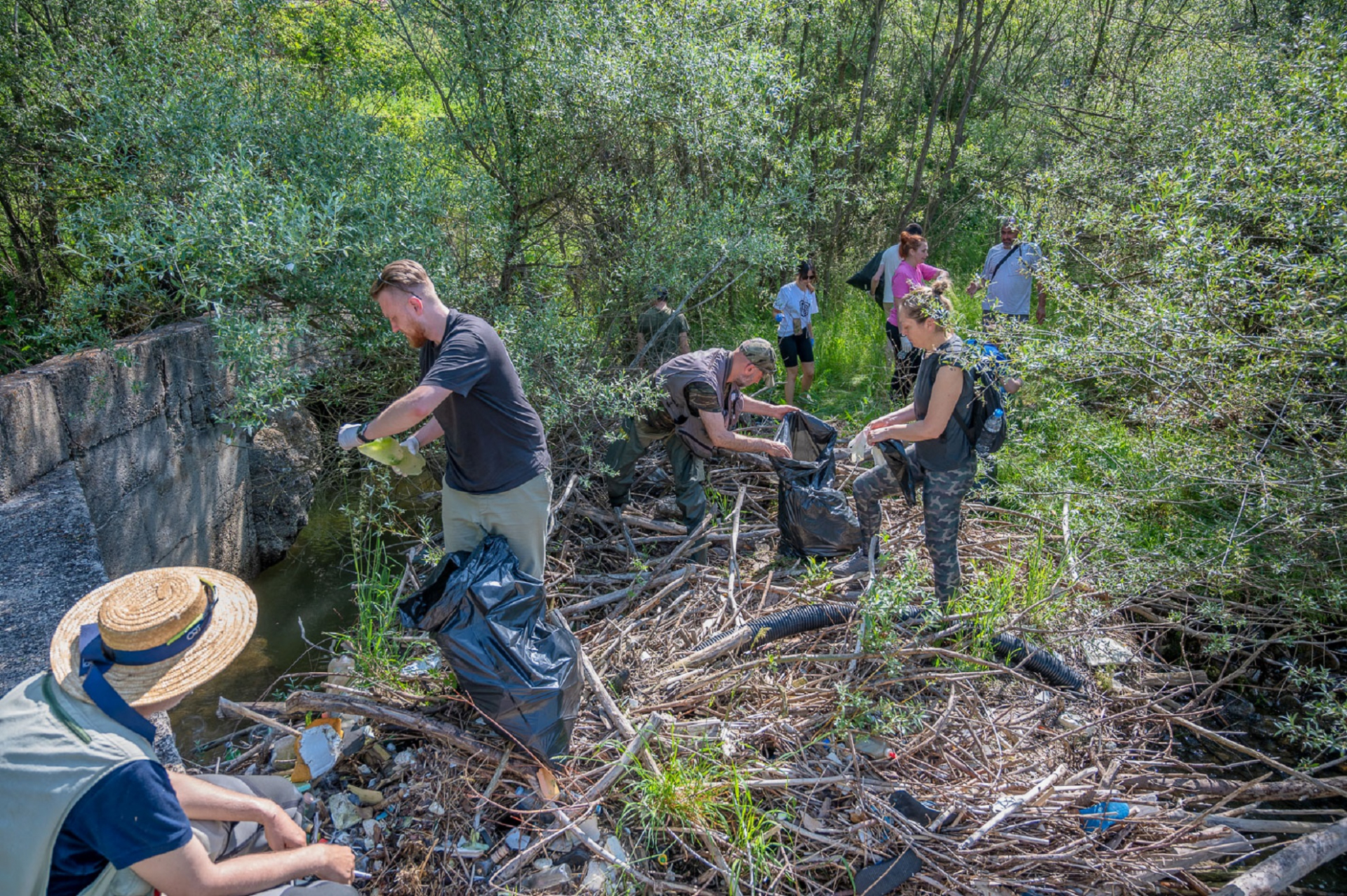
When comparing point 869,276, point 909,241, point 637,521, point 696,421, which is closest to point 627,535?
point 637,521

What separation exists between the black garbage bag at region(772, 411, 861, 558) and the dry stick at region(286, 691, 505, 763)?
2.27m

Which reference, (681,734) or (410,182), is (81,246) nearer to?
(410,182)

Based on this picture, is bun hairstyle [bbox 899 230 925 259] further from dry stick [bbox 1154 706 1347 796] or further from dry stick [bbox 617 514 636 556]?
dry stick [bbox 1154 706 1347 796]

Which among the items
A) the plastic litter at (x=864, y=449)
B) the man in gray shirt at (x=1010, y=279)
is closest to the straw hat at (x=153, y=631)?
the plastic litter at (x=864, y=449)

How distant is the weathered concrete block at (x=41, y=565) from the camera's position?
126 inches

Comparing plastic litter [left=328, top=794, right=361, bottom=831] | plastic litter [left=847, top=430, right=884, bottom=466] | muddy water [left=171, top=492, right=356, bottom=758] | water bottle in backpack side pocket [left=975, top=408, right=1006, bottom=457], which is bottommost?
muddy water [left=171, top=492, right=356, bottom=758]

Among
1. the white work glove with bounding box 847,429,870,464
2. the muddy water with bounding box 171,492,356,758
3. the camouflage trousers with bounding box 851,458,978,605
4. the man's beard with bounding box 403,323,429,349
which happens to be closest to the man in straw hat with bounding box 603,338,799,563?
the white work glove with bounding box 847,429,870,464

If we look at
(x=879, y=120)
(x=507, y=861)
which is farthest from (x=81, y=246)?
(x=879, y=120)

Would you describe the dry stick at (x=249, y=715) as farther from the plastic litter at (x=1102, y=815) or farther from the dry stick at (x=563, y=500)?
the plastic litter at (x=1102, y=815)

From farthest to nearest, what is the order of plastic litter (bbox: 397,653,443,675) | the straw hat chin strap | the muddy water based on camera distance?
the muddy water < plastic litter (bbox: 397,653,443,675) < the straw hat chin strap

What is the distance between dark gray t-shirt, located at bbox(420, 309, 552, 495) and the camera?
3188 mm

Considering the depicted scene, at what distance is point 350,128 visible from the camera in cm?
534

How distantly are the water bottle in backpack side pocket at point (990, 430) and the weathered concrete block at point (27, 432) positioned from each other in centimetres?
485

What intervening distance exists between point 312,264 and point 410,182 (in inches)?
45.5
